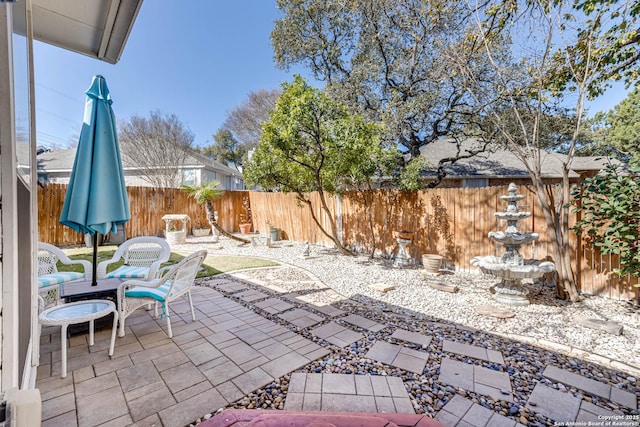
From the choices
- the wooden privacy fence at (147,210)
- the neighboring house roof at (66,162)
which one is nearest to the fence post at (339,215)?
the wooden privacy fence at (147,210)

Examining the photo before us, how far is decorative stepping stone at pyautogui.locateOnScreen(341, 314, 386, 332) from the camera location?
357 centimetres

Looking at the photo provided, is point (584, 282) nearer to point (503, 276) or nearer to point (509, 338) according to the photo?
point (503, 276)

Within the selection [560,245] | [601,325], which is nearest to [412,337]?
[601,325]

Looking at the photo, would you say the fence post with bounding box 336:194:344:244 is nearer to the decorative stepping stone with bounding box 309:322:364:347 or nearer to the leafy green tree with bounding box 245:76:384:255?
the leafy green tree with bounding box 245:76:384:255

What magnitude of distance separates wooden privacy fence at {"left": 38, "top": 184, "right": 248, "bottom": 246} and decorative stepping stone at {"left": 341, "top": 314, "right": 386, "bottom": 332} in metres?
10.0

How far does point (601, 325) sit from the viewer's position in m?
3.53

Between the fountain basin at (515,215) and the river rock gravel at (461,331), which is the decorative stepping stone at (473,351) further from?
the fountain basin at (515,215)

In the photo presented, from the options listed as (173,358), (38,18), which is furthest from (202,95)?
(173,358)

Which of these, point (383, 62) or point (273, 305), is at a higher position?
point (383, 62)

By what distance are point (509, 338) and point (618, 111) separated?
2153cm

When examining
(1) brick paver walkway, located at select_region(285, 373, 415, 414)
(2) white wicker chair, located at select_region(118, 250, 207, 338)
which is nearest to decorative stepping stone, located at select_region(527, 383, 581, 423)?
(1) brick paver walkway, located at select_region(285, 373, 415, 414)

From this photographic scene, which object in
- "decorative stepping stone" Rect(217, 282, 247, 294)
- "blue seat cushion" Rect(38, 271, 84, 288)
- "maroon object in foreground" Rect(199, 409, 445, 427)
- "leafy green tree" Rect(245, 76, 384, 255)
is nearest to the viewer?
"maroon object in foreground" Rect(199, 409, 445, 427)

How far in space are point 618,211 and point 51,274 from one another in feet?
25.0

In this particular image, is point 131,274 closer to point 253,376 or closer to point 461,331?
point 253,376
